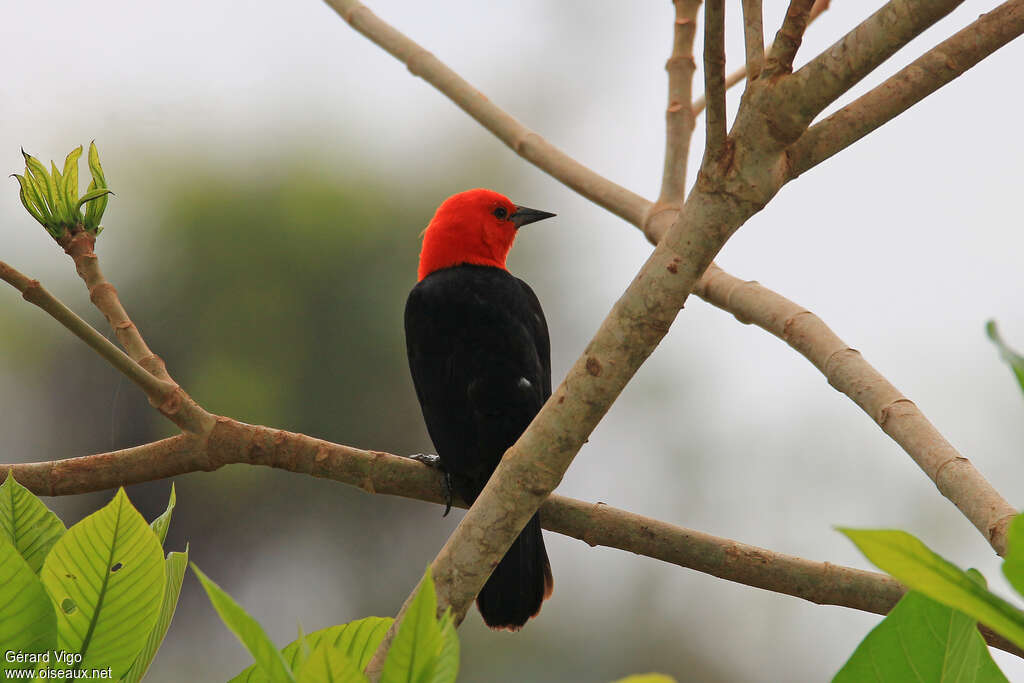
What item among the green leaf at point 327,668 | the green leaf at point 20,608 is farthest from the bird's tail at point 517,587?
the green leaf at point 327,668

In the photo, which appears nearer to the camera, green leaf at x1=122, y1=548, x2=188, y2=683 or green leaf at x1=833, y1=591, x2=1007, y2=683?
green leaf at x1=833, y1=591, x2=1007, y2=683

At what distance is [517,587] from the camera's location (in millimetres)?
2402

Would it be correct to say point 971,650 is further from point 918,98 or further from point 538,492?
point 918,98

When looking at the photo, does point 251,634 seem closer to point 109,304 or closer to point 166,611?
point 166,611

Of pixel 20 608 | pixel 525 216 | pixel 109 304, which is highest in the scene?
pixel 525 216

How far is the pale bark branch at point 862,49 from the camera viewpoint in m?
1.15

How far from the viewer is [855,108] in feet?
4.42

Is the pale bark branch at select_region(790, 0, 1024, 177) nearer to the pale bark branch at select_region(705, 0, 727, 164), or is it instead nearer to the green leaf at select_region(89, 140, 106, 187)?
the pale bark branch at select_region(705, 0, 727, 164)

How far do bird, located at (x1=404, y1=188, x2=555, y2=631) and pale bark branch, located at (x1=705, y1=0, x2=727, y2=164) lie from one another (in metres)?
1.22

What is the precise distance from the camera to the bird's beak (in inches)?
136

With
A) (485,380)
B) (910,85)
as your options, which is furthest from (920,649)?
(485,380)

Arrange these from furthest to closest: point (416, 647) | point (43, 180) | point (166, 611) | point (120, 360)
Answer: point (43, 180), point (120, 360), point (166, 611), point (416, 647)

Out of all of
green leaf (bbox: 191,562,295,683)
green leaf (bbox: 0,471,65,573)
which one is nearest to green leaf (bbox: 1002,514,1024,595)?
green leaf (bbox: 191,562,295,683)

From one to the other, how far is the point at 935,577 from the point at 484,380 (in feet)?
7.18
